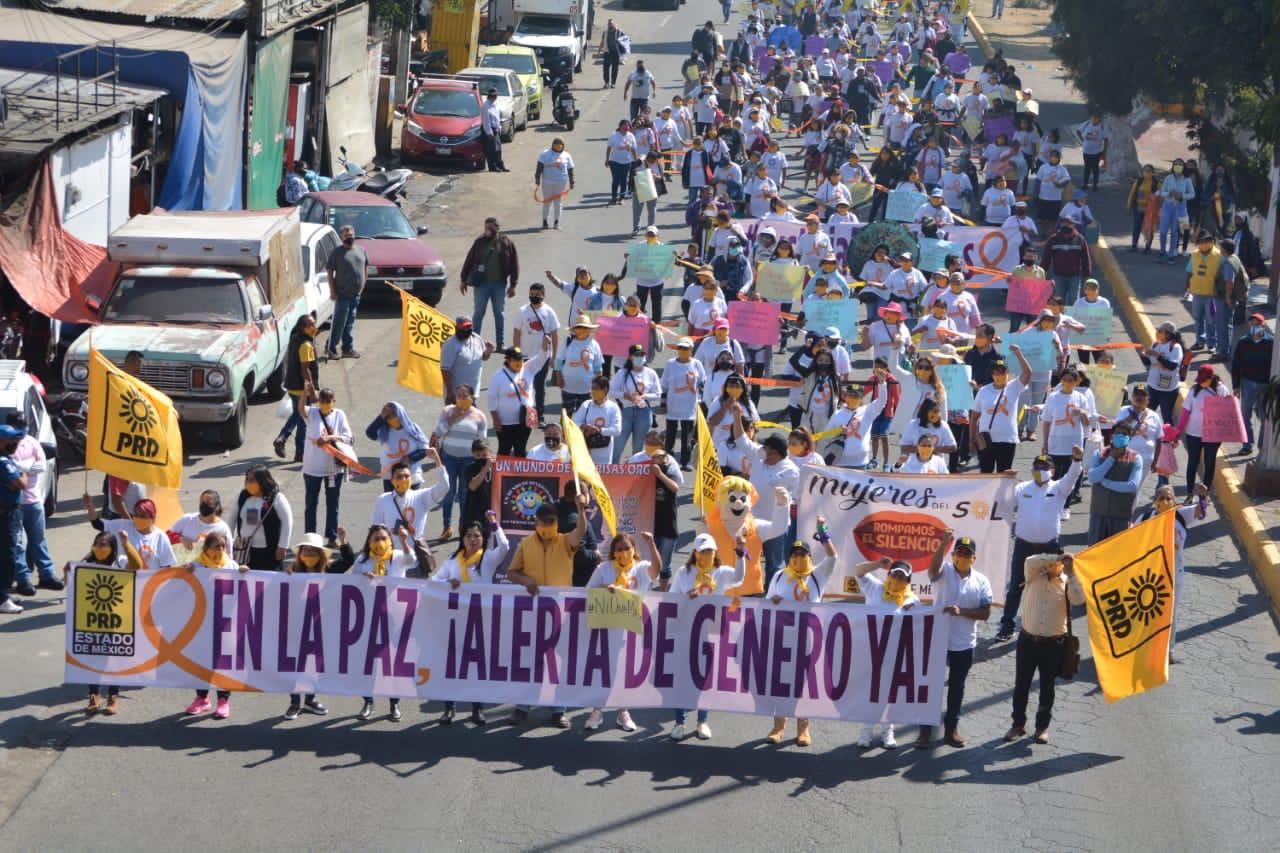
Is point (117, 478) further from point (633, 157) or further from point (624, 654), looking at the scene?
point (633, 157)

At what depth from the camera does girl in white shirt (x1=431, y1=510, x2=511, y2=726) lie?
555 inches

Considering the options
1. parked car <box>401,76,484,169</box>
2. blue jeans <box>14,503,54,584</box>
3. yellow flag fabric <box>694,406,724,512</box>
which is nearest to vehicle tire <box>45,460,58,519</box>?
blue jeans <box>14,503,54,584</box>

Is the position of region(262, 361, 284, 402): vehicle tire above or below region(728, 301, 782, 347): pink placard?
below

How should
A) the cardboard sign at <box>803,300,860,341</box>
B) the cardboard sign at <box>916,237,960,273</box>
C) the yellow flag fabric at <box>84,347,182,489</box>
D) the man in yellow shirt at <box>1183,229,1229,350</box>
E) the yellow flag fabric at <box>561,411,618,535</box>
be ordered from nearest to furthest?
1. the yellow flag fabric at <box>561,411,618,535</box>
2. the yellow flag fabric at <box>84,347,182,489</box>
3. the cardboard sign at <box>803,300,860,341</box>
4. the man in yellow shirt at <box>1183,229,1229,350</box>
5. the cardboard sign at <box>916,237,960,273</box>

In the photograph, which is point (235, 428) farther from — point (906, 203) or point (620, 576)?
point (906, 203)

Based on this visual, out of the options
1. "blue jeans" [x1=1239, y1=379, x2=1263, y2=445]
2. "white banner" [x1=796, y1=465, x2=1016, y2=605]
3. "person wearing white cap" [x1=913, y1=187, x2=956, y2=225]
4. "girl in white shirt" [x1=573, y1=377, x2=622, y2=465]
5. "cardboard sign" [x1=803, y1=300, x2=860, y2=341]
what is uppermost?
"person wearing white cap" [x1=913, y1=187, x2=956, y2=225]

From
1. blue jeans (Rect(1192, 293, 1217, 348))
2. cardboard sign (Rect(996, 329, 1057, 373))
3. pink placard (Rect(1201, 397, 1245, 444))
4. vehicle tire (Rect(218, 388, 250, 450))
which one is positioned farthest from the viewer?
blue jeans (Rect(1192, 293, 1217, 348))

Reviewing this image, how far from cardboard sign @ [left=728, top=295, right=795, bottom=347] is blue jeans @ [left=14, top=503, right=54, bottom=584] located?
27.2 ft

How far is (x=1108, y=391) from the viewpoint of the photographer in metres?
20.0

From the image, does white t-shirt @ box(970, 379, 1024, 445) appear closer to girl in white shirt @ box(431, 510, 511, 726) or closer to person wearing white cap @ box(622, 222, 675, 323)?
girl in white shirt @ box(431, 510, 511, 726)

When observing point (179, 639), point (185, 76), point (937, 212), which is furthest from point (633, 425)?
point (185, 76)

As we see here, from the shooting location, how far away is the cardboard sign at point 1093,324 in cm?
2206

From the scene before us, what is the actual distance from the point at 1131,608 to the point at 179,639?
6415 mm

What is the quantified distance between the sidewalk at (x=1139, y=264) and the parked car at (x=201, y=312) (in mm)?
9766
